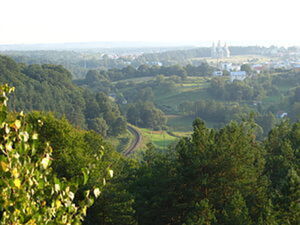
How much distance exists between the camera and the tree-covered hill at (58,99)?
6688cm

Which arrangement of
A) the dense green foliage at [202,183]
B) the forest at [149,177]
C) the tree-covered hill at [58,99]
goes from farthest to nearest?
the tree-covered hill at [58,99], the dense green foliage at [202,183], the forest at [149,177]

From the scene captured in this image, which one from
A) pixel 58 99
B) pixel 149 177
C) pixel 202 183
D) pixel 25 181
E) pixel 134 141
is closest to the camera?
pixel 25 181

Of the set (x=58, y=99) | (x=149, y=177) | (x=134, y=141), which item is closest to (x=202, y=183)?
(x=149, y=177)

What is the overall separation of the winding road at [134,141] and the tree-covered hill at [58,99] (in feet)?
9.53

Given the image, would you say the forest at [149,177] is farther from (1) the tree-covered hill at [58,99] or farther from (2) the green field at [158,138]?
(1) the tree-covered hill at [58,99]

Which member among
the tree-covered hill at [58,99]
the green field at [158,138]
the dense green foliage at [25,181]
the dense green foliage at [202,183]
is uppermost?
the dense green foliage at [25,181]

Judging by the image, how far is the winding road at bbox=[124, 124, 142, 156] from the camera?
2168 inches

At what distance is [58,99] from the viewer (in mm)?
73625

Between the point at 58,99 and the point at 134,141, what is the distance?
20662mm

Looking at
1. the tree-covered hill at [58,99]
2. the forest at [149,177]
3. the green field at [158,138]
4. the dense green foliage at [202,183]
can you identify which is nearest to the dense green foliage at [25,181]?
the forest at [149,177]

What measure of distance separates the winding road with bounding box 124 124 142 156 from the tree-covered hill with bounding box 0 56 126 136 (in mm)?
2905

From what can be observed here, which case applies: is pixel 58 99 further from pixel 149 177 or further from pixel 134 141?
pixel 149 177

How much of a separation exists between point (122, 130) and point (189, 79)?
5733 cm

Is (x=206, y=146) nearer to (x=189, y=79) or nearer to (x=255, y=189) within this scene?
(x=255, y=189)
